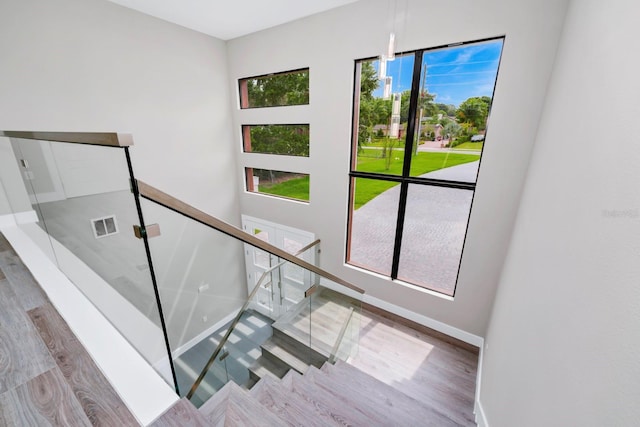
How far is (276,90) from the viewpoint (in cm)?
437

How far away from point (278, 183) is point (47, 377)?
4023mm

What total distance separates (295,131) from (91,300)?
11.7 feet

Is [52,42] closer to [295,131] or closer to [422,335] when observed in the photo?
[295,131]

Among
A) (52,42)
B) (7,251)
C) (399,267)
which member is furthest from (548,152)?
(52,42)

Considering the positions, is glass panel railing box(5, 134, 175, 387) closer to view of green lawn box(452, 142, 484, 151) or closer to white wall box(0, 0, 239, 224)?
white wall box(0, 0, 239, 224)

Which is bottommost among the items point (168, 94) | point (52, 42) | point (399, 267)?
point (399, 267)

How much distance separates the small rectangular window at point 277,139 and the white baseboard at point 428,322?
2.74 m

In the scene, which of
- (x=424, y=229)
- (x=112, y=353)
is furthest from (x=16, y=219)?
(x=424, y=229)

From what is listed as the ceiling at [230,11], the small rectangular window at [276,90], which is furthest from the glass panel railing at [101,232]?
the small rectangular window at [276,90]

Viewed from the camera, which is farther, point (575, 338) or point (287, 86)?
point (287, 86)

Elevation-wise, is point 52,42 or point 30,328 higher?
point 52,42

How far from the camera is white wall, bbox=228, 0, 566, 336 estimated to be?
2.44 meters

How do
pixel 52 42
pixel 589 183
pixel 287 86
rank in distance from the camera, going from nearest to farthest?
pixel 589 183, pixel 52 42, pixel 287 86

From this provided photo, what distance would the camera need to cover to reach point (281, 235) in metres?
4.94
